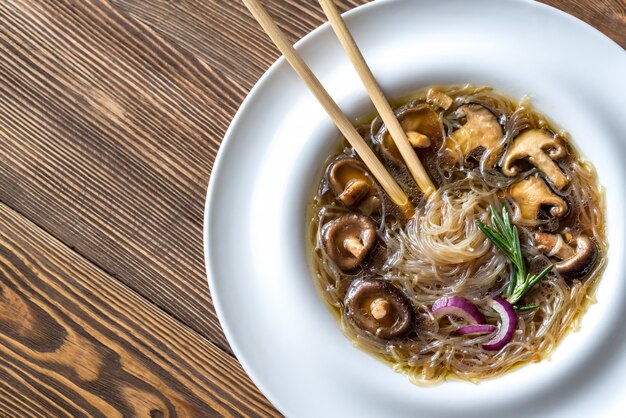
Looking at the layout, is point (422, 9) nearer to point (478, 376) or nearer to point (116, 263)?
point (478, 376)

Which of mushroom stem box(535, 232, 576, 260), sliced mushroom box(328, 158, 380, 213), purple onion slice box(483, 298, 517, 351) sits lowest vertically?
purple onion slice box(483, 298, 517, 351)

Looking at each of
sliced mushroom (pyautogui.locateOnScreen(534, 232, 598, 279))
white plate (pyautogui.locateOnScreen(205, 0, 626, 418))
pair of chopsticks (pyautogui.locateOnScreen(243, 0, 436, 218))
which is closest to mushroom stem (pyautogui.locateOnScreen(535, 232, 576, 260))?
sliced mushroom (pyautogui.locateOnScreen(534, 232, 598, 279))

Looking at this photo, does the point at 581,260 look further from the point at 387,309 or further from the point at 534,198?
the point at 387,309

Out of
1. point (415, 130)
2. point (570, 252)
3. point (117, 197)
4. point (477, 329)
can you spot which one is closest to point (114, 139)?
point (117, 197)

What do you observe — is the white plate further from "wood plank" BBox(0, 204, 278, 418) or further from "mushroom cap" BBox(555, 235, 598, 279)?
"wood plank" BBox(0, 204, 278, 418)

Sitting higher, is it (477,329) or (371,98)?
(371,98)

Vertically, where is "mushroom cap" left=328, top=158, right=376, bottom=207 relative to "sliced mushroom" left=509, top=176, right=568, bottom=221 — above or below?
above

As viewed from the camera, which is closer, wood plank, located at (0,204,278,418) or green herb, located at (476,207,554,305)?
green herb, located at (476,207,554,305)
